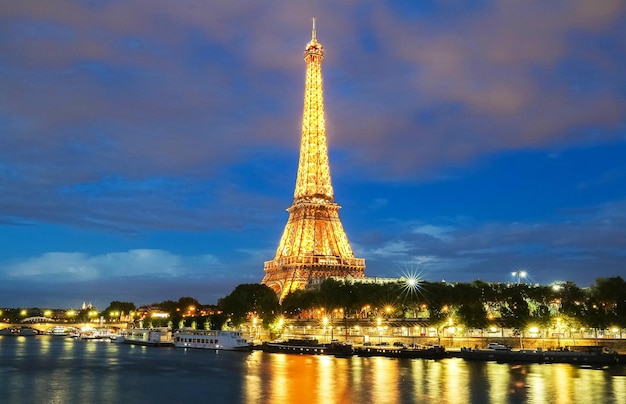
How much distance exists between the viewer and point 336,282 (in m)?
110

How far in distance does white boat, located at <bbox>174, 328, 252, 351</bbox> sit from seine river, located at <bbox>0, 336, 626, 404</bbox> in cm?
2038

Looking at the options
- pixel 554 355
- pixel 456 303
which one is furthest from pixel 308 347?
pixel 554 355

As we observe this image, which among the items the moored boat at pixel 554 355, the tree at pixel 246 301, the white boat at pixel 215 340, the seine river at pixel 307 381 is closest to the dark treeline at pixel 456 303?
the tree at pixel 246 301

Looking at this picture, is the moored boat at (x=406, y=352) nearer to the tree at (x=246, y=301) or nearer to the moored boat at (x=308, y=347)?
the moored boat at (x=308, y=347)

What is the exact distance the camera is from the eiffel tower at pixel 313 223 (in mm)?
126812

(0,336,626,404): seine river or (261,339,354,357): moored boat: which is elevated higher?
(261,339,354,357): moored boat

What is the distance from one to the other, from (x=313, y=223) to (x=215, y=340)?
3402 cm

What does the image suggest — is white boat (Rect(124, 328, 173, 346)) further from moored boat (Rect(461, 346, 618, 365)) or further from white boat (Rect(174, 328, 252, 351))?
moored boat (Rect(461, 346, 618, 365))

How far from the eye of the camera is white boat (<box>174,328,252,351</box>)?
347ft

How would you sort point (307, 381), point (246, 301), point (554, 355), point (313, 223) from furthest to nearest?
1. point (313, 223)
2. point (246, 301)
3. point (554, 355)
4. point (307, 381)

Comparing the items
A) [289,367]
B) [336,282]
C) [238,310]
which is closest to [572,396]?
[289,367]

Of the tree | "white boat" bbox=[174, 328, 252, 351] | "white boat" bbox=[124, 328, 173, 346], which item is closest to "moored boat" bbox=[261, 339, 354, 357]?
"white boat" bbox=[174, 328, 252, 351]

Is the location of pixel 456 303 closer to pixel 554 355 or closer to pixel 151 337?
pixel 554 355

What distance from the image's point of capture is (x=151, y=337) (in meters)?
127
